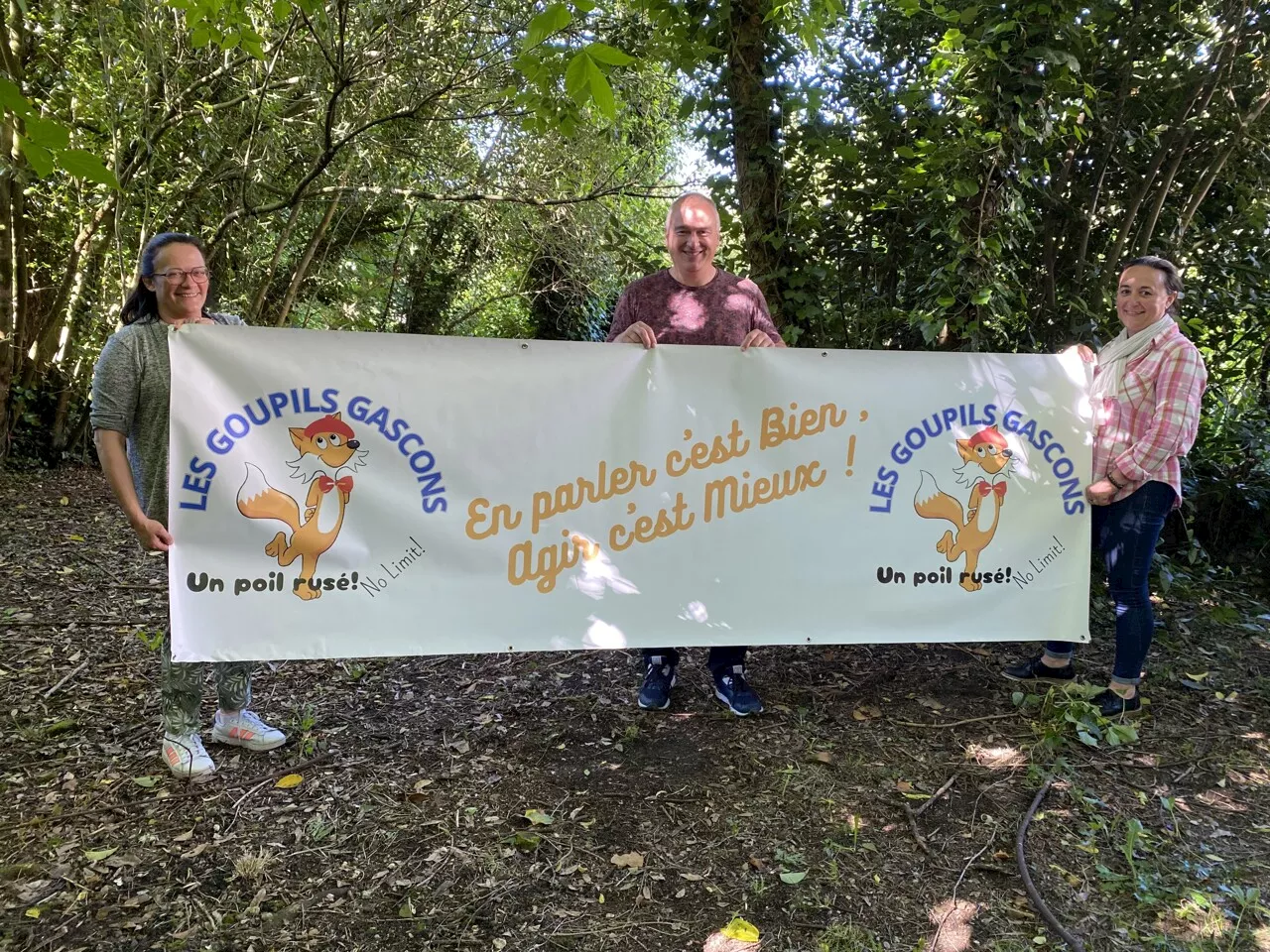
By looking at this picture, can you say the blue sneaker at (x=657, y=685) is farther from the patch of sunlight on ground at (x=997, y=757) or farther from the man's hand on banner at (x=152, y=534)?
the man's hand on banner at (x=152, y=534)

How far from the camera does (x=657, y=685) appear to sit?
3.16m

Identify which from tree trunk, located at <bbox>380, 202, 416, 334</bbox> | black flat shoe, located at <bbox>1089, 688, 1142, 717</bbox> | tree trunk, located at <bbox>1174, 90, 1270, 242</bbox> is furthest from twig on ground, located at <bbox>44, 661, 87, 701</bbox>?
tree trunk, located at <bbox>380, 202, 416, 334</bbox>

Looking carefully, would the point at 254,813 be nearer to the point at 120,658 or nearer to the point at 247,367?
the point at 247,367

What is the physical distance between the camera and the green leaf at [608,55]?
1950 millimetres

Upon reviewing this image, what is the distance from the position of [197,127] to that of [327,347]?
5.48 metres

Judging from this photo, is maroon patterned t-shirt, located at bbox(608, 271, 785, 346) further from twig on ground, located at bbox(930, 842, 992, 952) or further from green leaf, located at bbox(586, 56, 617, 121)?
twig on ground, located at bbox(930, 842, 992, 952)

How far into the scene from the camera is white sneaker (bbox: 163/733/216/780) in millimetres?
2578

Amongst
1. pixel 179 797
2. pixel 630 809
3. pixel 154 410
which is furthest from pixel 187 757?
pixel 630 809

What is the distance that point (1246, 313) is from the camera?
15.1 feet

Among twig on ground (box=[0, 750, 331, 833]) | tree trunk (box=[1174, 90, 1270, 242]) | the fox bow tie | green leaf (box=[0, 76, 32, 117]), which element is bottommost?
twig on ground (box=[0, 750, 331, 833])

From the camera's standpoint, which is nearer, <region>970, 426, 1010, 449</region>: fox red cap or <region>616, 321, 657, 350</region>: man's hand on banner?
<region>616, 321, 657, 350</region>: man's hand on banner

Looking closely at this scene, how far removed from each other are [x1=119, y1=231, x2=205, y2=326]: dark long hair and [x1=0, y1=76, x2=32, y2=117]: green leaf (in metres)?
0.85

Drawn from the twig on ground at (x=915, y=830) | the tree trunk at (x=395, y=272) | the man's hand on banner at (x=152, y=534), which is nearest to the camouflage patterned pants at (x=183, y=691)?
the man's hand on banner at (x=152, y=534)

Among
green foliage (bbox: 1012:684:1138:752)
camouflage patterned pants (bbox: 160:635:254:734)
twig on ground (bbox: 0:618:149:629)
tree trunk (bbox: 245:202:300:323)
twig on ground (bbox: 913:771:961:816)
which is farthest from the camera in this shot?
tree trunk (bbox: 245:202:300:323)
